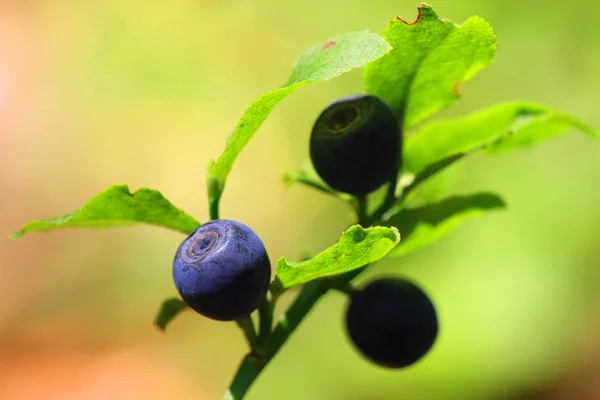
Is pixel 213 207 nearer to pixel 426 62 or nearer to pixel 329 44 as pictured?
pixel 329 44

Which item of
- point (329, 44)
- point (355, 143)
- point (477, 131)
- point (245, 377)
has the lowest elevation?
point (245, 377)

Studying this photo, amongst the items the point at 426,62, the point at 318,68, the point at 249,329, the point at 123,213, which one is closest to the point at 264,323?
the point at 249,329

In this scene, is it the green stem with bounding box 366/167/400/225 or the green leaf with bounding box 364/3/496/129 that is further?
the green stem with bounding box 366/167/400/225

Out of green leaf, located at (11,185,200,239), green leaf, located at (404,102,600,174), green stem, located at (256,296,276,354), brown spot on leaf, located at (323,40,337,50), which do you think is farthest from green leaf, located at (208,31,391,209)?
green leaf, located at (404,102,600,174)

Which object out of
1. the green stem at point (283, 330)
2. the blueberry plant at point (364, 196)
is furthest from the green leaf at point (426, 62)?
the green stem at point (283, 330)

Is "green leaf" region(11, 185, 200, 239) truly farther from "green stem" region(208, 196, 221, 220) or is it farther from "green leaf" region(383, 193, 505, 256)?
"green leaf" region(383, 193, 505, 256)

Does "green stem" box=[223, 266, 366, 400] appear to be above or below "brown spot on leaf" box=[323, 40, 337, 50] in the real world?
below

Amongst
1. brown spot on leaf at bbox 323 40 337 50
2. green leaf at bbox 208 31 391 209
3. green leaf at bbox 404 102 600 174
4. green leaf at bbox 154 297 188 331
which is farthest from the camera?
green leaf at bbox 404 102 600 174
